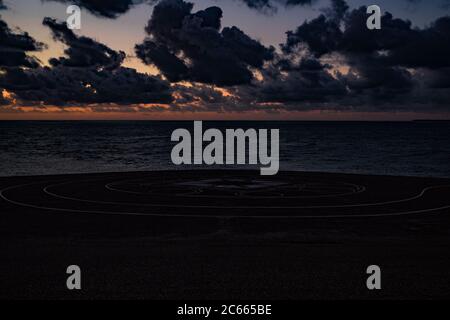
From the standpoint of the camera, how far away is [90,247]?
62.8 feet

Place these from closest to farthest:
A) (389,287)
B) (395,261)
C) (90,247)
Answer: (389,287) < (395,261) < (90,247)

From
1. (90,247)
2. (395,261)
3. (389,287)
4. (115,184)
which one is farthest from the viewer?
(115,184)

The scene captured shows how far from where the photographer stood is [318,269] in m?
16.1

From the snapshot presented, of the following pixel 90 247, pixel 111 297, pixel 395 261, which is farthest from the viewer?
pixel 90 247

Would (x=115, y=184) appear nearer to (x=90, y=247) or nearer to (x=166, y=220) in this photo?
(x=166, y=220)

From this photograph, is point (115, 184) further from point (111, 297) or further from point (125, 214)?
point (111, 297)

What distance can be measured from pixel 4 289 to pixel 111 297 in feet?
9.99

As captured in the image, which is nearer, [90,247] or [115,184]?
[90,247]

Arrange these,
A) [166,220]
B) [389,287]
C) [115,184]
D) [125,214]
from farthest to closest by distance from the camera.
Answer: [115,184], [125,214], [166,220], [389,287]

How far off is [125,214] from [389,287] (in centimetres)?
1538
